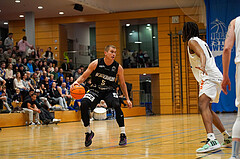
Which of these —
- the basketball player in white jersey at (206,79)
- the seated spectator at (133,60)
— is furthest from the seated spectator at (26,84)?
the basketball player in white jersey at (206,79)

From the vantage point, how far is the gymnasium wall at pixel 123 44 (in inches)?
1003

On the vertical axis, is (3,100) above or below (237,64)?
below

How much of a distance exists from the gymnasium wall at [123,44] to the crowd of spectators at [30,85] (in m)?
6.28

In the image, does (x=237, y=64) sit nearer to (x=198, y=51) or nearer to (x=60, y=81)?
(x=198, y=51)

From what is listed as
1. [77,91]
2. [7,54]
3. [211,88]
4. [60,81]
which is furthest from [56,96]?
[211,88]

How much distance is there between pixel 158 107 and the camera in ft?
84.6

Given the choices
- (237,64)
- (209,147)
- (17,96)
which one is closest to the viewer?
(237,64)

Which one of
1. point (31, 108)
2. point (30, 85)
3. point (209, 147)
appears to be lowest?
point (31, 108)

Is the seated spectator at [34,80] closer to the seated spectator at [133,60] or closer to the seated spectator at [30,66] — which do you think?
the seated spectator at [30,66]

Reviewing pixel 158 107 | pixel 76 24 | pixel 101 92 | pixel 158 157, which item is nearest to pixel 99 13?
pixel 76 24

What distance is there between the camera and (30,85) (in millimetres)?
16000

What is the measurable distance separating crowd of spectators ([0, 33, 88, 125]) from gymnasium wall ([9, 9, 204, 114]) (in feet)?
20.6

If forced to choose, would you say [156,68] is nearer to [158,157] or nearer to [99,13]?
[99,13]

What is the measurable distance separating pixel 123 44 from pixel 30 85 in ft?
38.3
